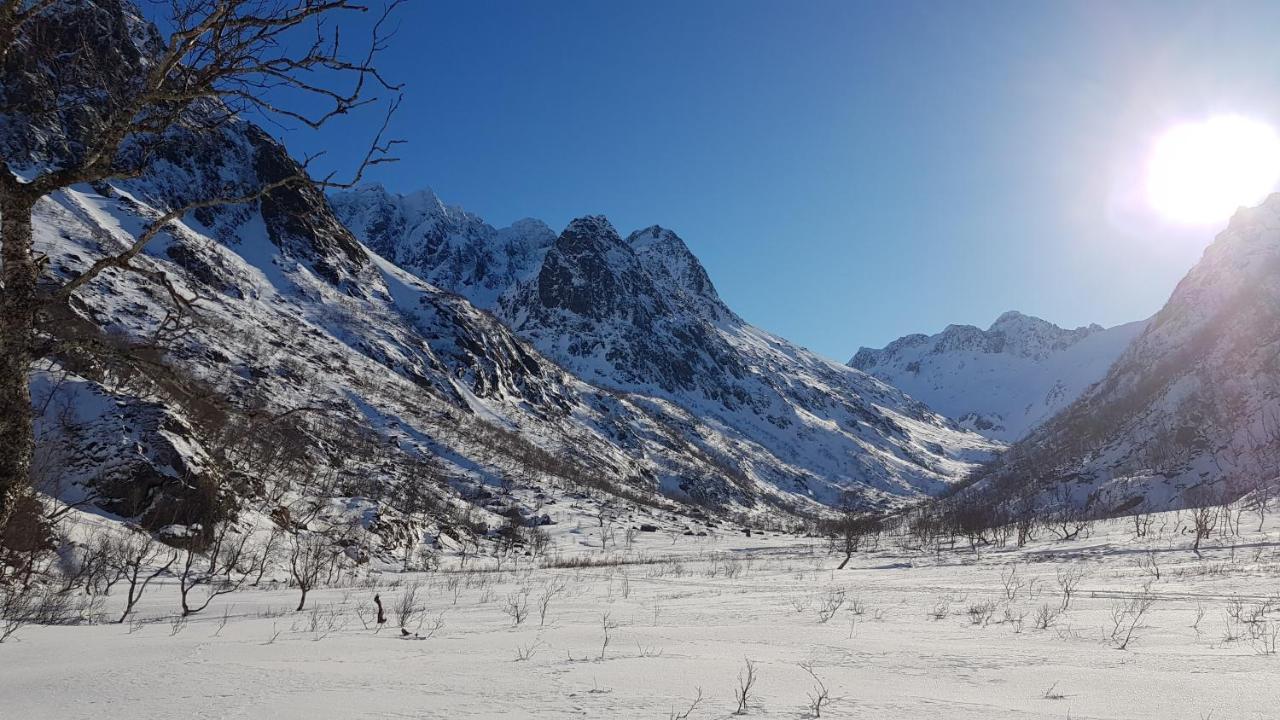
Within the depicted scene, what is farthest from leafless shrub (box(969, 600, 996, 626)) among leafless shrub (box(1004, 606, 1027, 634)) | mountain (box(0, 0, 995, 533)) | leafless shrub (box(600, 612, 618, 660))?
mountain (box(0, 0, 995, 533))

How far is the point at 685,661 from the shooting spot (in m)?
4.92

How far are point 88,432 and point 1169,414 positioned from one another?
135832 mm

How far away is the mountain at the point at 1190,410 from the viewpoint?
72.2 metres

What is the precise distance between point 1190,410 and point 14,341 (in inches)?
5170

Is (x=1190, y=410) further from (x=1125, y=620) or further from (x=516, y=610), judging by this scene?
(x=516, y=610)

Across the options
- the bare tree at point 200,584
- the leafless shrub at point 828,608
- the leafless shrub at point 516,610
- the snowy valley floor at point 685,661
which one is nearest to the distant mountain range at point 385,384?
the snowy valley floor at point 685,661

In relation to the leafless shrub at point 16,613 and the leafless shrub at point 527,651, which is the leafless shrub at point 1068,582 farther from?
the leafless shrub at point 16,613

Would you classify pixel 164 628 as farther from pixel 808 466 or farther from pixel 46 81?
pixel 808 466

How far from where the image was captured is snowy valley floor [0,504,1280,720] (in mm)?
3525

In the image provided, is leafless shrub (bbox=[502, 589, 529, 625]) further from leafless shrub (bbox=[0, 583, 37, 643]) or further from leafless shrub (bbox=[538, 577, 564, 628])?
leafless shrub (bbox=[0, 583, 37, 643])

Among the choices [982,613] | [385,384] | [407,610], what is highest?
[385,384]

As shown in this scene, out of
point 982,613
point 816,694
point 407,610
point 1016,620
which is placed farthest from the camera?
point 982,613

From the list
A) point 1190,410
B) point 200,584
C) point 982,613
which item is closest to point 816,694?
point 982,613

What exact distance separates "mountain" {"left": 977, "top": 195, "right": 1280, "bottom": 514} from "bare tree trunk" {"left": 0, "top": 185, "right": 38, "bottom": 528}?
6786cm
